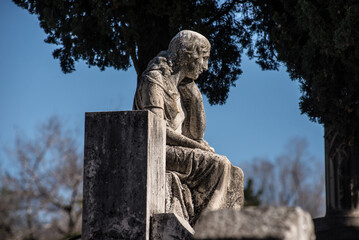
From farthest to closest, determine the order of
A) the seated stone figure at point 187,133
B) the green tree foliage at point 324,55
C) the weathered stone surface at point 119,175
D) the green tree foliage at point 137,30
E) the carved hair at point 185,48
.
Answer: the green tree foliage at point 137,30 < the green tree foliage at point 324,55 < the carved hair at point 185,48 < the seated stone figure at point 187,133 < the weathered stone surface at point 119,175

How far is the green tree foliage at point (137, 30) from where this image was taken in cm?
1270

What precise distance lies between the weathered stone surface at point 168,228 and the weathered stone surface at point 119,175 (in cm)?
8

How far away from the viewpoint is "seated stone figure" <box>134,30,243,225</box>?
579 centimetres

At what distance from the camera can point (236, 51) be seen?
546 inches

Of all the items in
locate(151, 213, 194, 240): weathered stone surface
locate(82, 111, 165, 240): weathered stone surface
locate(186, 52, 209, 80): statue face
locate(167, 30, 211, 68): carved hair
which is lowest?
locate(151, 213, 194, 240): weathered stone surface

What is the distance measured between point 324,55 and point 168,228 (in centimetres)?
718

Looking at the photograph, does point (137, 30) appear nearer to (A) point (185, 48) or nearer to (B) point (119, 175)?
(A) point (185, 48)

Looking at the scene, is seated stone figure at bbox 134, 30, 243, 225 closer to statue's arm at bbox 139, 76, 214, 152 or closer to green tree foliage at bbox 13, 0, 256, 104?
statue's arm at bbox 139, 76, 214, 152

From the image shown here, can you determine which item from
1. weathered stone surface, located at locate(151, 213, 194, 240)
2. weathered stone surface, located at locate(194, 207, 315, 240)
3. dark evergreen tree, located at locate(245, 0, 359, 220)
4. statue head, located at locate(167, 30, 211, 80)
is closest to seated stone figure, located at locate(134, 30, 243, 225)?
statue head, located at locate(167, 30, 211, 80)

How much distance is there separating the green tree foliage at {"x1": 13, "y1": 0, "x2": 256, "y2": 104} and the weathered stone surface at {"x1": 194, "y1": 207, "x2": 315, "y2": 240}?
9.65 m

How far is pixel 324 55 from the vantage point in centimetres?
1113

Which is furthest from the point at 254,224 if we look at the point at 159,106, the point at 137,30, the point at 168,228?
the point at 137,30

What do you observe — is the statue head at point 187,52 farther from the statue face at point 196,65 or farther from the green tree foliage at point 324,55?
→ the green tree foliage at point 324,55

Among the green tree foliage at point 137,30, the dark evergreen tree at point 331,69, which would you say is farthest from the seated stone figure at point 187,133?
the green tree foliage at point 137,30
